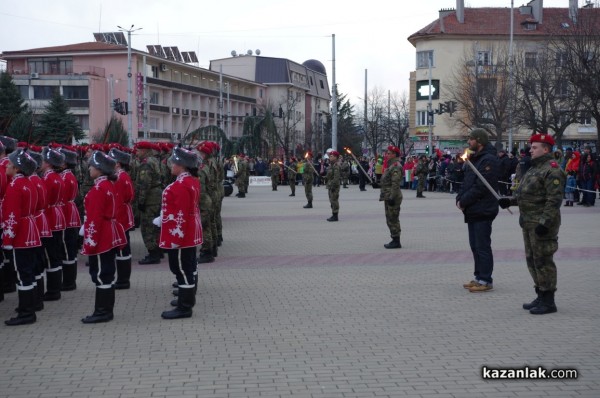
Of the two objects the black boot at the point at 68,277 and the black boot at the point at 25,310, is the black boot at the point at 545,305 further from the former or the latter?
the black boot at the point at 68,277

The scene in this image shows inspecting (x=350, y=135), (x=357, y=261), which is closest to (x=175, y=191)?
(x=357, y=261)

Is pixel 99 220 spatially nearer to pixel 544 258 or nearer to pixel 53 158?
pixel 53 158

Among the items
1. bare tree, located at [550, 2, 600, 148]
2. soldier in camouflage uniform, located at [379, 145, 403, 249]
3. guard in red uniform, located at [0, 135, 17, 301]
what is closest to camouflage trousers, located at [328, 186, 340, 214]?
soldier in camouflage uniform, located at [379, 145, 403, 249]

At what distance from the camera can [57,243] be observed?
986 cm

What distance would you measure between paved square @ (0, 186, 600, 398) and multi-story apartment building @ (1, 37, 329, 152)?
5077 centimetres

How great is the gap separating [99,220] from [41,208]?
830mm

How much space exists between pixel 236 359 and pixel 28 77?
69439mm

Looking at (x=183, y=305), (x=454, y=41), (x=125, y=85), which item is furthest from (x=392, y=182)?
(x=125, y=85)

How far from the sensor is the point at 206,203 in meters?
12.6

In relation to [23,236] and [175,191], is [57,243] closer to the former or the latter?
[23,236]

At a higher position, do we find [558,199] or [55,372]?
[558,199]

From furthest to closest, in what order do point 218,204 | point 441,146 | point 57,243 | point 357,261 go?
point 441,146, point 218,204, point 357,261, point 57,243

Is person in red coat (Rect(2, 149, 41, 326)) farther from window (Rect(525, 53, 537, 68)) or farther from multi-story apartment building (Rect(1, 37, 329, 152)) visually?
multi-story apartment building (Rect(1, 37, 329, 152))

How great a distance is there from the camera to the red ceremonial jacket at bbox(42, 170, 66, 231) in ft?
31.6
